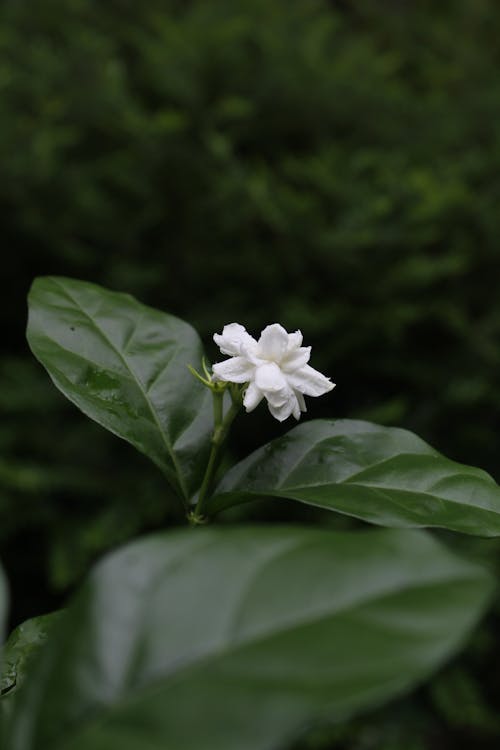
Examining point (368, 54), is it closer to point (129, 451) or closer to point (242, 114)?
point (242, 114)

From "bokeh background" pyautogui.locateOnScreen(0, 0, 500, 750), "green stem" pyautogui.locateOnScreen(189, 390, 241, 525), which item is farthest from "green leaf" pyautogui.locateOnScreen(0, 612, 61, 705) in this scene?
"bokeh background" pyautogui.locateOnScreen(0, 0, 500, 750)

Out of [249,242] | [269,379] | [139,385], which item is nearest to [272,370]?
[269,379]

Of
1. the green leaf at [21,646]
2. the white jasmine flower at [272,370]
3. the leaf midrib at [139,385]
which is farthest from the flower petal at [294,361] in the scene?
the green leaf at [21,646]

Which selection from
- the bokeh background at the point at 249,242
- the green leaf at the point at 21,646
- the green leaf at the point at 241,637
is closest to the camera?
the green leaf at the point at 241,637

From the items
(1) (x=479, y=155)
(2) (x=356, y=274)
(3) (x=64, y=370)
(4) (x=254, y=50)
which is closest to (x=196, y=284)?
(2) (x=356, y=274)

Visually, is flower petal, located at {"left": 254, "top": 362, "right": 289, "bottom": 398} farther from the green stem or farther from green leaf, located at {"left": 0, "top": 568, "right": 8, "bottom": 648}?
green leaf, located at {"left": 0, "top": 568, "right": 8, "bottom": 648}

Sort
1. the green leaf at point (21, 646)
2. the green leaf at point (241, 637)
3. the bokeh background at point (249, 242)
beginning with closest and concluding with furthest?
1. the green leaf at point (241, 637)
2. the green leaf at point (21, 646)
3. the bokeh background at point (249, 242)

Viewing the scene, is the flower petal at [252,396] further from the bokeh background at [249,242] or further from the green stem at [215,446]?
the bokeh background at [249,242]
